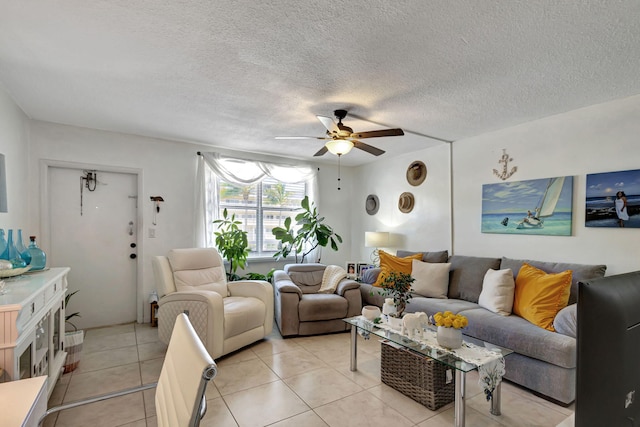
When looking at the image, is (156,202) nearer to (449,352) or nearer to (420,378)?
(420,378)

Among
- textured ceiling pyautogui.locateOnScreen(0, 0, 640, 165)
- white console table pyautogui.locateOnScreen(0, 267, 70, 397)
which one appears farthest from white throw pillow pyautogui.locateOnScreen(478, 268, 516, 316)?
white console table pyautogui.locateOnScreen(0, 267, 70, 397)

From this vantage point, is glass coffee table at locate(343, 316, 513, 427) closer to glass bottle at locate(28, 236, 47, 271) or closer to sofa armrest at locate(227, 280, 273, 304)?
→ sofa armrest at locate(227, 280, 273, 304)

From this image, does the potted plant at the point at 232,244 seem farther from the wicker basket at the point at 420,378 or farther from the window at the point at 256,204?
the wicker basket at the point at 420,378

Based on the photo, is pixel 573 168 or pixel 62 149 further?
pixel 62 149

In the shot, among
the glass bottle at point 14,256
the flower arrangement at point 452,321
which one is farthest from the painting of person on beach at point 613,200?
the glass bottle at point 14,256

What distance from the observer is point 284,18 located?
1.68 metres

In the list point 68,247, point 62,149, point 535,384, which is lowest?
point 535,384

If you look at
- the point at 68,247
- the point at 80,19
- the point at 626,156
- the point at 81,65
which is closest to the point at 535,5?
the point at 626,156

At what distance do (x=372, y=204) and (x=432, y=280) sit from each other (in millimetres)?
2033

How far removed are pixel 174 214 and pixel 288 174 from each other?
1.85 m

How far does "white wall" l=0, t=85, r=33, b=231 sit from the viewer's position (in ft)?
8.52

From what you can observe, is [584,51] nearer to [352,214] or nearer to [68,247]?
[352,214]

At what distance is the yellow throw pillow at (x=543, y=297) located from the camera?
8.29ft

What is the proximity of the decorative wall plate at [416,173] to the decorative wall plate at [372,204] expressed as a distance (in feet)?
2.54
